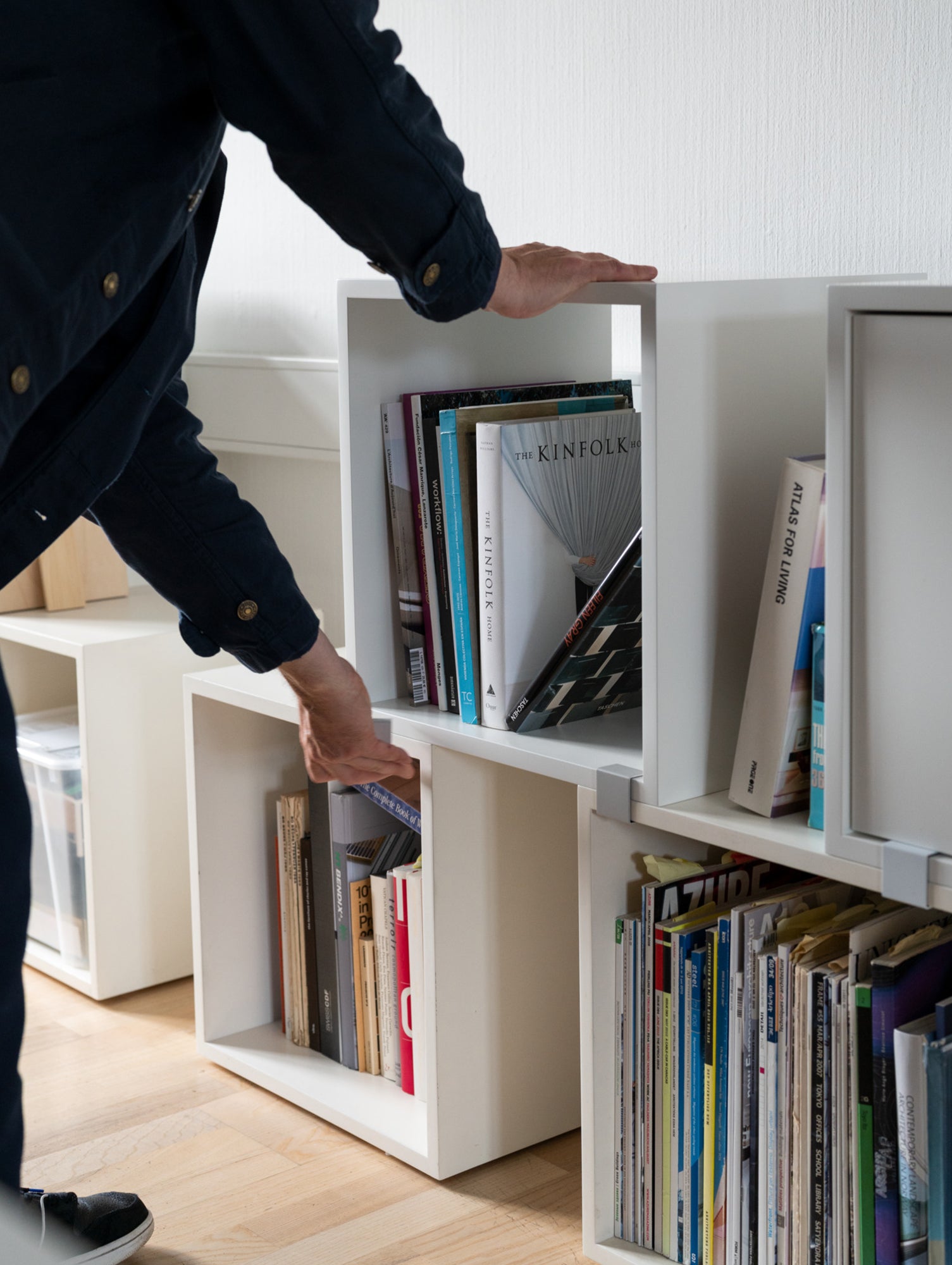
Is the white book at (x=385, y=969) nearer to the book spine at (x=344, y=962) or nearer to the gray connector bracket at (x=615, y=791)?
the book spine at (x=344, y=962)

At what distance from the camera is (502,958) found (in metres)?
1.34

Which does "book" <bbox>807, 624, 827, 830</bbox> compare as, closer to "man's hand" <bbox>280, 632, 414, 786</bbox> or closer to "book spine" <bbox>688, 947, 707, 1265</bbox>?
"book spine" <bbox>688, 947, 707, 1265</bbox>

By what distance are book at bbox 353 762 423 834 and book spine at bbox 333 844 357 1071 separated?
0.09 meters

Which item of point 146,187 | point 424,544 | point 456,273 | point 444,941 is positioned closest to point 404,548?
point 424,544

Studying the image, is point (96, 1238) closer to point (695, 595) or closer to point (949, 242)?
point (695, 595)

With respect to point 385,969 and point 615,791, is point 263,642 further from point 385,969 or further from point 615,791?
point 385,969

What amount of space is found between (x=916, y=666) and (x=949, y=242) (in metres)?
0.51

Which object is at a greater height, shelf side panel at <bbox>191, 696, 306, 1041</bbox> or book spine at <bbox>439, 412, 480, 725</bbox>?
book spine at <bbox>439, 412, 480, 725</bbox>

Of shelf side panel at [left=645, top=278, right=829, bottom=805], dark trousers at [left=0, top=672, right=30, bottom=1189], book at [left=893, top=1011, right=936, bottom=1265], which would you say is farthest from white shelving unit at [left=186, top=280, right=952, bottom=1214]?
dark trousers at [left=0, top=672, right=30, bottom=1189]

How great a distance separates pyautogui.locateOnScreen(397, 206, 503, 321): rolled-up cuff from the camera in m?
0.83

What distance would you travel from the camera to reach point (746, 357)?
3.51 feet

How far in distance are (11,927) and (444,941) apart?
2.23ft

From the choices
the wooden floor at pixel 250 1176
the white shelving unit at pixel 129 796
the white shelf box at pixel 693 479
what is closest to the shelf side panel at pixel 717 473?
the white shelf box at pixel 693 479

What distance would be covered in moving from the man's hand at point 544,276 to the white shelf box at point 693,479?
0.02 m
